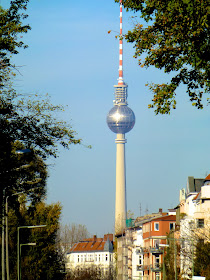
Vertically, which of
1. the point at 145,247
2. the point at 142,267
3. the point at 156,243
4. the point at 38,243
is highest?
the point at 156,243

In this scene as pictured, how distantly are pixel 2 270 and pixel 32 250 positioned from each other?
1710 centimetres

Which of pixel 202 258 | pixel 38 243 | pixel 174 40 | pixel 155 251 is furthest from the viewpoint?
pixel 155 251

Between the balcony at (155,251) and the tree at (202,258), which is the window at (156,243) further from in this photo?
the tree at (202,258)

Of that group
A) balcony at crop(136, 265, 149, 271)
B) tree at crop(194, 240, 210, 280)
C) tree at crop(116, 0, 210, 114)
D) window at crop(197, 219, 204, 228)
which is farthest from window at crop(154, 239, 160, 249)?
tree at crop(116, 0, 210, 114)

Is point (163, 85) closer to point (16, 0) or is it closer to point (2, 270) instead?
point (16, 0)

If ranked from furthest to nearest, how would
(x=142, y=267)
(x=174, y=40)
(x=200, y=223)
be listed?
(x=142, y=267) < (x=200, y=223) < (x=174, y=40)

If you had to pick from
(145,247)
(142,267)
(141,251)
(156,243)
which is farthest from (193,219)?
(141,251)

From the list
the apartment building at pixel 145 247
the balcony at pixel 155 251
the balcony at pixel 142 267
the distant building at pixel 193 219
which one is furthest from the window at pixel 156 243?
the distant building at pixel 193 219

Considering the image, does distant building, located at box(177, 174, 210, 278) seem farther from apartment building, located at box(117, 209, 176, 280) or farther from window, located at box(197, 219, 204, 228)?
apartment building, located at box(117, 209, 176, 280)

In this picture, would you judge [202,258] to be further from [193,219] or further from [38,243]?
[193,219]

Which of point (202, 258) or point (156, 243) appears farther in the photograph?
point (156, 243)

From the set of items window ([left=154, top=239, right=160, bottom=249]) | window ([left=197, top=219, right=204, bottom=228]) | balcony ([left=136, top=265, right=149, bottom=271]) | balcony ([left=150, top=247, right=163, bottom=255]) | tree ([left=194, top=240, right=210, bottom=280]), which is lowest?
balcony ([left=136, top=265, right=149, bottom=271])

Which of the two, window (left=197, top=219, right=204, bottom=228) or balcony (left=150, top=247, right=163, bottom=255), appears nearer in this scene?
window (left=197, top=219, right=204, bottom=228)

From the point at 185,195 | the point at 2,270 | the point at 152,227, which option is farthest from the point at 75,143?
the point at 152,227
